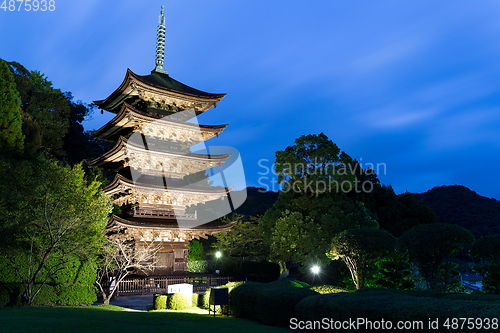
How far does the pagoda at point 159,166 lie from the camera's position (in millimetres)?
25344

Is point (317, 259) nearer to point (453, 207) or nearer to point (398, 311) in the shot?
point (398, 311)

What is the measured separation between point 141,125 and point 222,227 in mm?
10331

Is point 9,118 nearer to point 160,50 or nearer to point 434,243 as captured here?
point 160,50

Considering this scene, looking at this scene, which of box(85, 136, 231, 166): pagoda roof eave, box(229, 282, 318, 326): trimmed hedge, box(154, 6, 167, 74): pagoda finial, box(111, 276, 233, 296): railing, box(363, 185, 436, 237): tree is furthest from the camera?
box(363, 185, 436, 237): tree

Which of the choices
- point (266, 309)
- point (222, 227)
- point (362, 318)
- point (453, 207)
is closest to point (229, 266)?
point (222, 227)

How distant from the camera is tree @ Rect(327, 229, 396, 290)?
19797mm

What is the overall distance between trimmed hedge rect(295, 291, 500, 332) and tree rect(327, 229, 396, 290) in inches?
398

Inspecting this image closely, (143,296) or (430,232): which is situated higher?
(430,232)

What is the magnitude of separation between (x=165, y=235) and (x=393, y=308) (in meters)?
20.6

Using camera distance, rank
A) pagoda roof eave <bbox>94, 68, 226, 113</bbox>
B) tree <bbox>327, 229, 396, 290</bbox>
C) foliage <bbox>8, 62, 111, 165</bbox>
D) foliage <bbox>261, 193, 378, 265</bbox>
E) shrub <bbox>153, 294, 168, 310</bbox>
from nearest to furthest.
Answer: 1. shrub <bbox>153, 294, 168, 310</bbox>
2. tree <bbox>327, 229, 396, 290</bbox>
3. pagoda roof eave <bbox>94, 68, 226, 113</bbox>
4. foliage <bbox>261, 193, 378, 265</bbox>
5. foliage <bbox>8, 62, 111, 165</bbox>

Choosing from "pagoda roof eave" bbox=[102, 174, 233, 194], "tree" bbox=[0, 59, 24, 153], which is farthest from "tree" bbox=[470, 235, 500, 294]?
"tree" bbox=[0, 59, 24, 153]

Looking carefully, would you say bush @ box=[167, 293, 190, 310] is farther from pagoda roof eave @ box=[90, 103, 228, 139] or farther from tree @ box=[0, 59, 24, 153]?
tree @ box=[0, 59, 24, 153]

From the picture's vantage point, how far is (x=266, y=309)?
1262 cm

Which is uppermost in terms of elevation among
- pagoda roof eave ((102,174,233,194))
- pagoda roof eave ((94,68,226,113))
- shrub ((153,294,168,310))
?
pagoda roof eave ((94,68,226,113))
